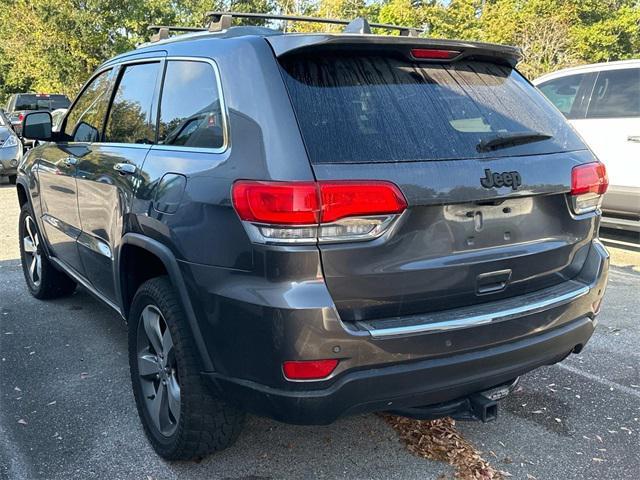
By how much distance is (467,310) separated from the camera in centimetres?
230

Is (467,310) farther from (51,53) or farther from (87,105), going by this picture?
(51,53)

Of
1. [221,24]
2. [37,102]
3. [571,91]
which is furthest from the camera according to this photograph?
[37,102]

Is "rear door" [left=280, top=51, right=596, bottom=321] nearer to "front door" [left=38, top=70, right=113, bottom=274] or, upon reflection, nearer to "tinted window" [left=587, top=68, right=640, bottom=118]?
"front door" [left=38, top=70, right=113, bottom=274]

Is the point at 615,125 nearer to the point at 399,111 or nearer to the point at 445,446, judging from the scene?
the point at 445,446

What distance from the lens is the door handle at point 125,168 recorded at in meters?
2.91

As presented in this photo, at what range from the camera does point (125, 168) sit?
2979 millimetres

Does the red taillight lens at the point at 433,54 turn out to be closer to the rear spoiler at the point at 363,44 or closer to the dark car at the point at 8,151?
the rear spoiler at the point at 363,44

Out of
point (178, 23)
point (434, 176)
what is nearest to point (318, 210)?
point (434, 176)

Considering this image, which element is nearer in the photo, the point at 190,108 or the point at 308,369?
the point at 308,369

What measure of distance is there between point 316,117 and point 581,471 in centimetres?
196

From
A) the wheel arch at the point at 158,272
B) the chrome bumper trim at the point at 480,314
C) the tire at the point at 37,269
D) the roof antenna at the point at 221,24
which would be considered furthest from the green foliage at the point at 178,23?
the wheel arch at the point at 158,272

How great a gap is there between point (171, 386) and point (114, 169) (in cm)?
118

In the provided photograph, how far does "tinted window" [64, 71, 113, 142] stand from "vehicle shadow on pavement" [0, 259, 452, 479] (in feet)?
4.68

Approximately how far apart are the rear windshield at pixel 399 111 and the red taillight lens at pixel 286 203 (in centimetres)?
14
